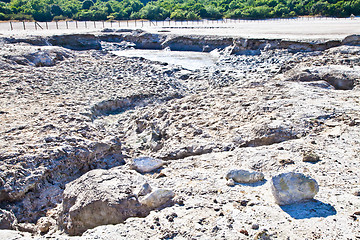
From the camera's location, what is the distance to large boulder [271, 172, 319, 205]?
322cm

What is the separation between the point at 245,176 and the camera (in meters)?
3.80

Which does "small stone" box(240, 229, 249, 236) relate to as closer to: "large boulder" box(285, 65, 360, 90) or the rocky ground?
the rocky ground

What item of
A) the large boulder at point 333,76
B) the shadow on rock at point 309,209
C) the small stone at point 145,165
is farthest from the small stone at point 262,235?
the large boulder at point 333,76

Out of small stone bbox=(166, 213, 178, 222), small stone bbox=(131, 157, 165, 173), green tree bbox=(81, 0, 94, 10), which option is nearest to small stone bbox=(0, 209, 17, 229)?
small stone bbox=(131, 157, 165, 173)

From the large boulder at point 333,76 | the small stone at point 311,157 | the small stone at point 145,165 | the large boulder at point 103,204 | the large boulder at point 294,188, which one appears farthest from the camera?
the large boulder at point 333,76

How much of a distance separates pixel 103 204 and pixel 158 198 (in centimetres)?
58

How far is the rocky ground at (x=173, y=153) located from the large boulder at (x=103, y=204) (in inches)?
0.4

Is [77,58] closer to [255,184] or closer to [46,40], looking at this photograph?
[46,40]

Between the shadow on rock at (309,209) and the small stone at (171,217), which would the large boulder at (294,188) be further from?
the small stone at (171,217)

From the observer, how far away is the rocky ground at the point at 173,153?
3.18m

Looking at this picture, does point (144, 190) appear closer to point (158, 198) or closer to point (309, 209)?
point (158, 198)

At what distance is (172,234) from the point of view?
3.04 meters

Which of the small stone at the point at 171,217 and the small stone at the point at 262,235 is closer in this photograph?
the small stone at the point at 262,235

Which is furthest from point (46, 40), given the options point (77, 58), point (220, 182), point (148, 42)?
point (220, 182)
